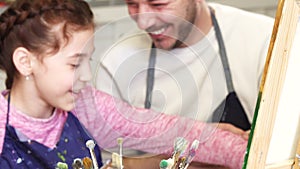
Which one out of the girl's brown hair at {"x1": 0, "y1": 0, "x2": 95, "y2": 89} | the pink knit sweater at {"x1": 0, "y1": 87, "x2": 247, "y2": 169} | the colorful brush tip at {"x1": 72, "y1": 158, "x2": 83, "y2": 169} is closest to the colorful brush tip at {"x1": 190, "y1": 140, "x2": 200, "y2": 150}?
the pink knit sweater at {"x1": 0, "y1": 87, "x2": 247, "y2": 169}

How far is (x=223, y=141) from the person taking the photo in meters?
0.96

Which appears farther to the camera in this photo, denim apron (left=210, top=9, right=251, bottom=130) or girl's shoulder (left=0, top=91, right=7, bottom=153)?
denim apron (left=210, top=9, right=251, bottom=130)

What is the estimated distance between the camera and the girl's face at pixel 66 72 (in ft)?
2.48

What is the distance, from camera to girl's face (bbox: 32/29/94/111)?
2.48 feet

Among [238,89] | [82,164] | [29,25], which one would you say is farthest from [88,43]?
[238,89]

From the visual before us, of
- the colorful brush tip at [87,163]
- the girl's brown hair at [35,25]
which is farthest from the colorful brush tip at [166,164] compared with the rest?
the girl's brown hair at [35,25]

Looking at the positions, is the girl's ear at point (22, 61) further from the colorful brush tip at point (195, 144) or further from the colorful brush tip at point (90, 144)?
the colorful brush tip at point (195, 144)

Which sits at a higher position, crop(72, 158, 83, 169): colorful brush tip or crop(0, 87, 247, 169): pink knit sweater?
crop(0, 87, 247, 169): pink knit sweater

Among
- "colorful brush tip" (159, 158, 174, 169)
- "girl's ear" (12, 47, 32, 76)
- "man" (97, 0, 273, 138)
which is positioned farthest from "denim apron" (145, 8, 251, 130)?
"girl's ear" (12, 47, 32, 76)

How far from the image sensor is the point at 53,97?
0.78 m

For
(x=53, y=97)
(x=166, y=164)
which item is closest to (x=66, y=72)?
(x=53, y=97)

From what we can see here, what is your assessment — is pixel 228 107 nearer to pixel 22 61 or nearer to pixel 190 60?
pixel 190 60

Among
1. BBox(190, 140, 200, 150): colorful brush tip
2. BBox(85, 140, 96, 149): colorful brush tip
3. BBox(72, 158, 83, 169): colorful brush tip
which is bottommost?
BBox(72, 158, 83, 169): colorful brush tip

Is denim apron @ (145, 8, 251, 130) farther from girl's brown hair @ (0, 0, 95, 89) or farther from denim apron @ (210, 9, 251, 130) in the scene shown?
girl's brown hair @ (0, 0, 95, 89)
